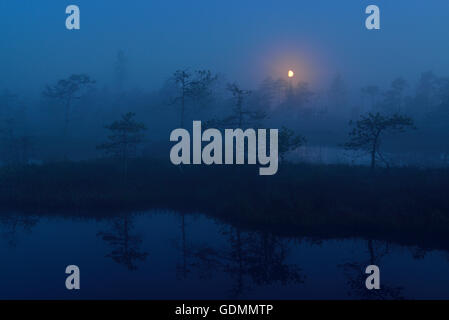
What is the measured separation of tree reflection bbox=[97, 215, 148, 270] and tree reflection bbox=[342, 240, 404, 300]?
27.1 ft

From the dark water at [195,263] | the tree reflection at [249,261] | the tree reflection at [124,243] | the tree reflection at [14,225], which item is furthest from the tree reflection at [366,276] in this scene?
the tree reflection at [14,225]

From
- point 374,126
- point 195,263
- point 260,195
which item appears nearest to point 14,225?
point 195,263

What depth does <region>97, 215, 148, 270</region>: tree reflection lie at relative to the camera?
15.1 metres

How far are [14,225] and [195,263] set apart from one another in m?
11.0

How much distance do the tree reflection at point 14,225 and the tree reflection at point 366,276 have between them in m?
14.7

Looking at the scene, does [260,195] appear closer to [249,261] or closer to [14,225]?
[249,261]

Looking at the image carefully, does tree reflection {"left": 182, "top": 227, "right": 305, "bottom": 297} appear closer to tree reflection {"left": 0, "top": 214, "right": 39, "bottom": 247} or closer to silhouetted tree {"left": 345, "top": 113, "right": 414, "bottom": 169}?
tree reflection {"left": 0, "top": 214, "right": 39, "bottom": 247}

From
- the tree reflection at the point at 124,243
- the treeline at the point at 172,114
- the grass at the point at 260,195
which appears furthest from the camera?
the treeline at the point at 172,114

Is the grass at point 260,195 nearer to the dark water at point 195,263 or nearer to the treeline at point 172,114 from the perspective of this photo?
the dark water at point 195,263

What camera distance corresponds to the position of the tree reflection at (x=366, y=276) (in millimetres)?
11984

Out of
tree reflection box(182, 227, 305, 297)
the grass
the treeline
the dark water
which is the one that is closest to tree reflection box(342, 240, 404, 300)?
the dark water
